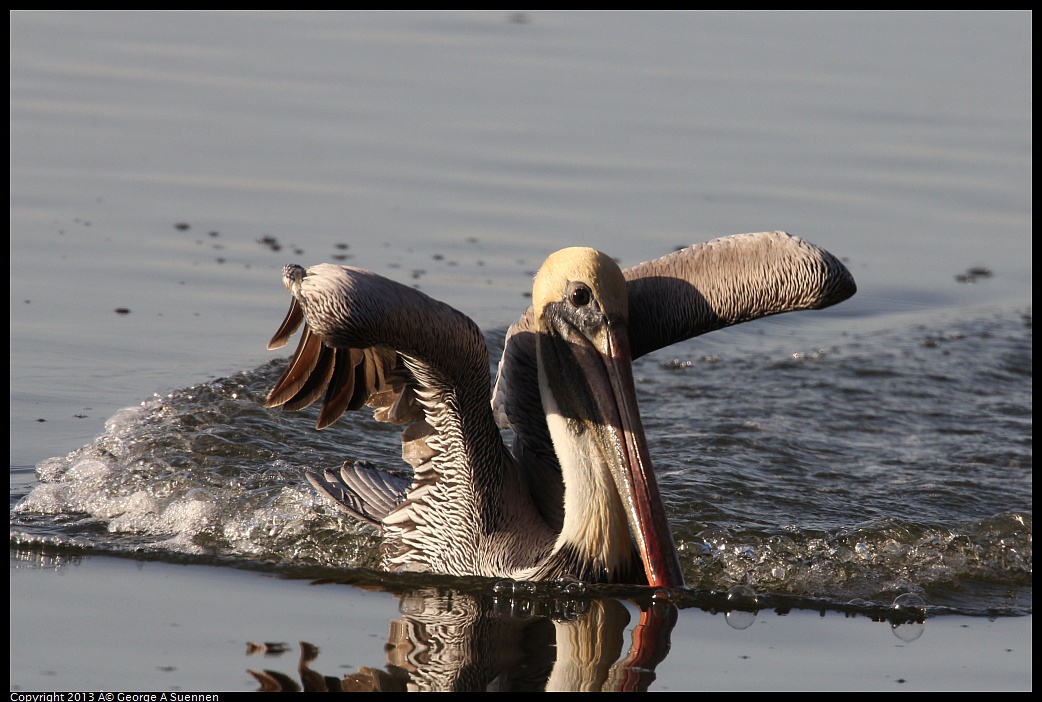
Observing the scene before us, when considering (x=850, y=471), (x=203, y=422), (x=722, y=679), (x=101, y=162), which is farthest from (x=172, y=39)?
(x=722, y=679)

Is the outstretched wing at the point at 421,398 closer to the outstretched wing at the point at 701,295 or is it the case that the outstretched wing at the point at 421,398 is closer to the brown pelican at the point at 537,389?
the brown pelican at the point at 537,389

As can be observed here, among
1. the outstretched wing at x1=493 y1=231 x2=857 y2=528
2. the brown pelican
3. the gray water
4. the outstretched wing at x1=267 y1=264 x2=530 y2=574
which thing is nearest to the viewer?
the outstretched wing at x1=267 y1=264 x2=530 y2=574

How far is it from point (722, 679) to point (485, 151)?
7.83 metres

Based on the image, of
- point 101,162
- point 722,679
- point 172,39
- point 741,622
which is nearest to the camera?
point 722,679

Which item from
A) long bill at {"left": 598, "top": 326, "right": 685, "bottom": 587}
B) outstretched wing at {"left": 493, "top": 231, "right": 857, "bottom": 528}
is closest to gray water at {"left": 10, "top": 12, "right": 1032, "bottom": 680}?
long bill at {"left": 598, "top": 326, "right": 685, "bottom": 587}

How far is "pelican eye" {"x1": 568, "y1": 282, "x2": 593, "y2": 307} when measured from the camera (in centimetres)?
573

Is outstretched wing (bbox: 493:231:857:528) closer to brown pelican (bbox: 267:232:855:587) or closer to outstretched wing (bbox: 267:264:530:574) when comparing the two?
brown pelican (bbox: 267:232:855:587)

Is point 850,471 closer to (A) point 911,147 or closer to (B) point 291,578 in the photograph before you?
(B) point 291,578

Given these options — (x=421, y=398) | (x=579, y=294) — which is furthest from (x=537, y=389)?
(x=579, y=294)

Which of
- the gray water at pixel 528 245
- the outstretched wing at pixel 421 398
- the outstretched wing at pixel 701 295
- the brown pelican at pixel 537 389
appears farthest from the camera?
the gray water at pixel 528 245

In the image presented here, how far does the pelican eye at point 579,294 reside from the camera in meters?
5.73

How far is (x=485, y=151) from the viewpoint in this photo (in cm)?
1214

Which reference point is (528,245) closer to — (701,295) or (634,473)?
(701,295)

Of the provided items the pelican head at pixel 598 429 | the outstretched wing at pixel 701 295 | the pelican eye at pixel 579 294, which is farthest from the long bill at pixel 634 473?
the outstretched wing at pixel 701 295
